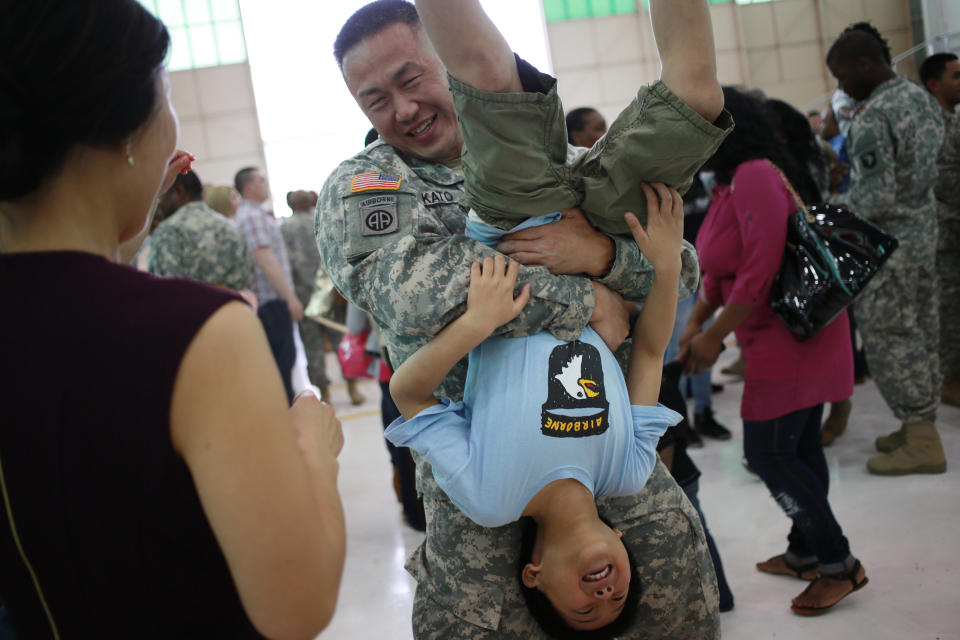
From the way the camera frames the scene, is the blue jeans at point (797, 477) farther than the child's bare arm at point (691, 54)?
Yes

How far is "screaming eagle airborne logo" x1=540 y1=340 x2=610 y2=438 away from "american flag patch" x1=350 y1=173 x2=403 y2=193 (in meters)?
0.44

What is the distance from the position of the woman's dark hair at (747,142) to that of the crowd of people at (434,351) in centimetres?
1

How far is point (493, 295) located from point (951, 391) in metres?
3.97

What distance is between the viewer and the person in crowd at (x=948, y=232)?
4223 millimetres

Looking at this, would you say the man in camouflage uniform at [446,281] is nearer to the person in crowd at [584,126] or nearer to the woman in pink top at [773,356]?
the woman in pink top at [773,356]

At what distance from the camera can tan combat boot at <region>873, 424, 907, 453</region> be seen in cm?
354

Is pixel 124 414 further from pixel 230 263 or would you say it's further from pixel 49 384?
pixel 230 263

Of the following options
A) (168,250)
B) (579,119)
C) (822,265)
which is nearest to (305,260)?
(168,250)

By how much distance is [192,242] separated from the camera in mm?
3803

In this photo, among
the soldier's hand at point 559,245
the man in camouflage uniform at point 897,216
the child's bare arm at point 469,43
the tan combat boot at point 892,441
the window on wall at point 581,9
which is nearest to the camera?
the child's bare arm at point 469,43

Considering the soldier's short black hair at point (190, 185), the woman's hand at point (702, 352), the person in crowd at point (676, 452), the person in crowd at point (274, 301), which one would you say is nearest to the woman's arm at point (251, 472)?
the person in crowd at point (676, 452)

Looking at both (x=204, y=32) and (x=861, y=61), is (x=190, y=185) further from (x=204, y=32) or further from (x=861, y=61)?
(x=204, y=32)

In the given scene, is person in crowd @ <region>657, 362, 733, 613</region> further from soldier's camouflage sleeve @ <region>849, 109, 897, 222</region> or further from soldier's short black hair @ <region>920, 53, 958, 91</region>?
soldier's short black hair @ <region>920, 53, 958, 91</region>

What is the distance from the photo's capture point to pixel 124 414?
745mm
